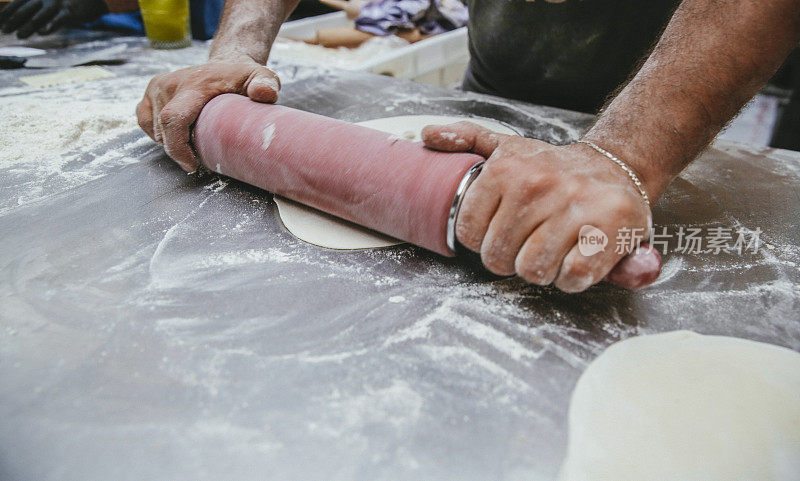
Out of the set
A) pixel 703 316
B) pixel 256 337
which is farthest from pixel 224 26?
pixel 703 316

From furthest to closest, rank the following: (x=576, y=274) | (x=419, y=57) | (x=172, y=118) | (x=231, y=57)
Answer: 1. (x=419, y=57)
2. (x=231, y=57)
3. (x=172, y=118)
4. (x=576, y=274)

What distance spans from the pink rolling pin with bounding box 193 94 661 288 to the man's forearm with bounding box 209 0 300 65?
46cm

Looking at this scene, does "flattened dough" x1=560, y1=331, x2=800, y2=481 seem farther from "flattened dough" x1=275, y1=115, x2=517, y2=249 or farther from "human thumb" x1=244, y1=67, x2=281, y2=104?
"human thumb" x1=244, y1=67, x2=281, y2=104

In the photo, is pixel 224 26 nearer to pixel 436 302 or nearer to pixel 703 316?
pixel 436 302

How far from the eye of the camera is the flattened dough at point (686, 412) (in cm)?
62

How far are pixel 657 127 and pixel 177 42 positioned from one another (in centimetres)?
263

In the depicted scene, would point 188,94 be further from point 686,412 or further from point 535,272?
point 686,412

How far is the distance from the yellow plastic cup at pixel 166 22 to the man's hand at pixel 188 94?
143 centimetres

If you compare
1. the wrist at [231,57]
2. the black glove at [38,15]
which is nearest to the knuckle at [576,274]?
the wrist at [231,57]

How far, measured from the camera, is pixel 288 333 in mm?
818

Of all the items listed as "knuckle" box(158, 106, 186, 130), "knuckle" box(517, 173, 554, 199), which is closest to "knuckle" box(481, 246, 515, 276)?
"knuckle" box(517, 173, 554, 199)

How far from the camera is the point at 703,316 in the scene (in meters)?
0.85

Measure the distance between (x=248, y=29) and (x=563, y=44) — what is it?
121 centimetres

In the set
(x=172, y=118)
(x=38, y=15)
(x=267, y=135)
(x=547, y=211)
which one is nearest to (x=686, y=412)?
(x=547, y=211)
